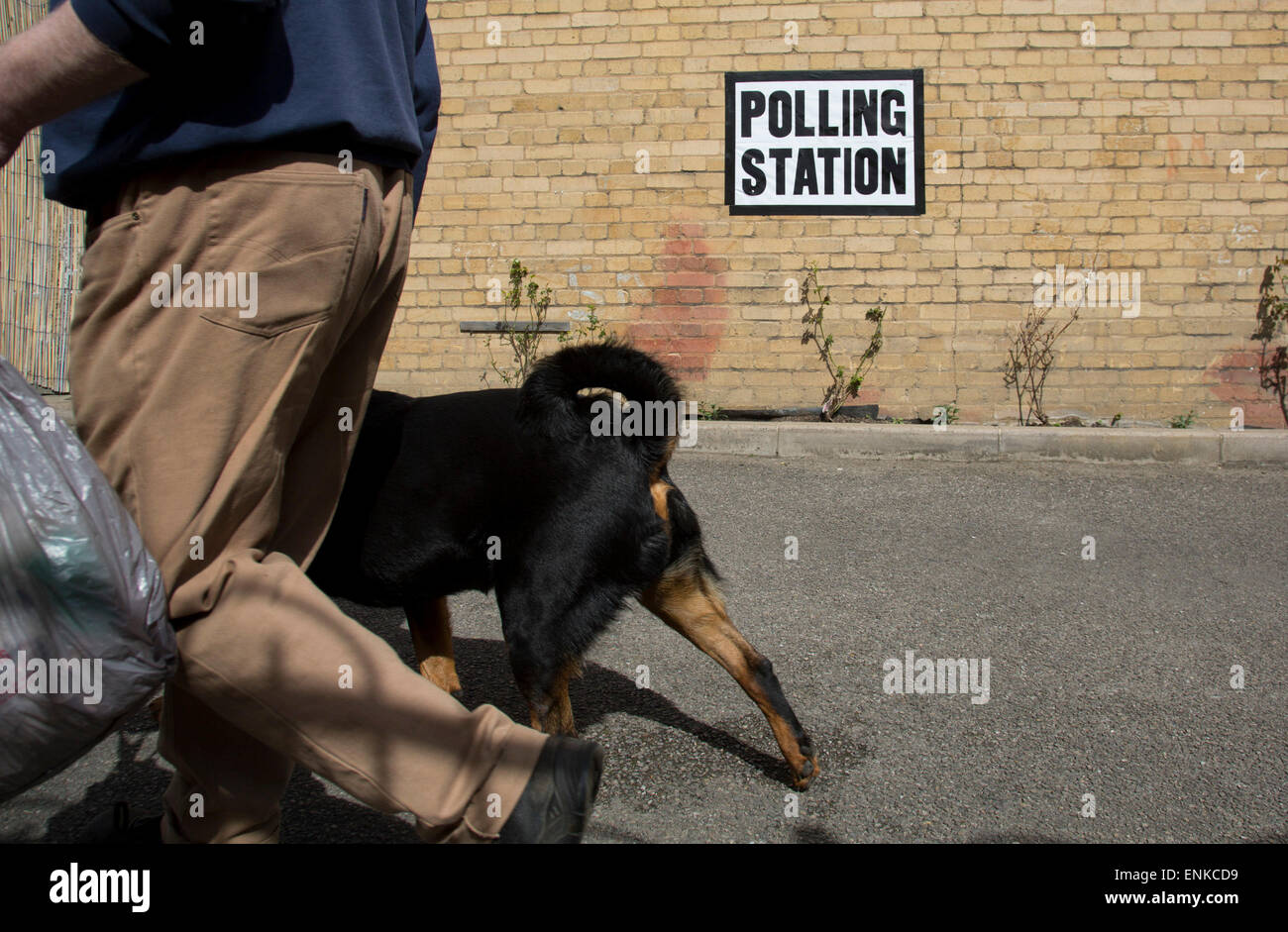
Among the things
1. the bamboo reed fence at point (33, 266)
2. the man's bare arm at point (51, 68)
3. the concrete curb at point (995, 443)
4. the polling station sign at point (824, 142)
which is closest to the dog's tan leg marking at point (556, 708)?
the man's bare arm at point (51, 68)

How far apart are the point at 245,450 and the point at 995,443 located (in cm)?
610

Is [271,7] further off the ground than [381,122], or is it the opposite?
[271,7]

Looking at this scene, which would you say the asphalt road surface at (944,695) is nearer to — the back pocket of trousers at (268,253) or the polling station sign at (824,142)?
the back pocket of trousers at (268,253)

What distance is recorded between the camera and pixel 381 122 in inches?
68.7

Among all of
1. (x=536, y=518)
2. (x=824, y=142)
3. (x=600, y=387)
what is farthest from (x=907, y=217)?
(x=536, y=518)

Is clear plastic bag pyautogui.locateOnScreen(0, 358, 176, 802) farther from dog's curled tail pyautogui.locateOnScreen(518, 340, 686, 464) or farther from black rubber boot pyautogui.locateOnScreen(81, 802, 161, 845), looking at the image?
dog's curled tail pyautogui.locateOnScreen(518, 340, 686, 464)

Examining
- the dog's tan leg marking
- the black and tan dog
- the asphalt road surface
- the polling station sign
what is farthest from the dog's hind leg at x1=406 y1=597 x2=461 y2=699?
the polling station sign

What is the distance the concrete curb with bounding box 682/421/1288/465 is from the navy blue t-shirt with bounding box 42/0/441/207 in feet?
17.8

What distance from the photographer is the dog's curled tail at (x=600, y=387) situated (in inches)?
107

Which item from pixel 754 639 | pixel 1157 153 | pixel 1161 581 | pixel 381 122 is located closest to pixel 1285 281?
pixel 1157 153

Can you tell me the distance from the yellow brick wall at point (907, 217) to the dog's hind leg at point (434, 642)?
5.09 meters

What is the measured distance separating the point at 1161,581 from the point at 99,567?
4.43m

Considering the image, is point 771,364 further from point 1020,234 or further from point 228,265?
point 228,265
